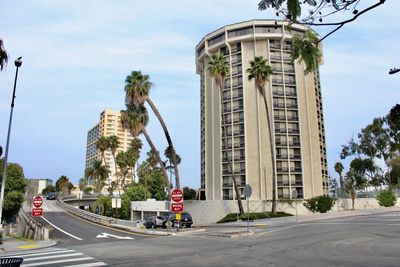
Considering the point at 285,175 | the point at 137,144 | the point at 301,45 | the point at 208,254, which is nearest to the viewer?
the point at 301,45

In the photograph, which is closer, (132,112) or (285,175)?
(132,112)

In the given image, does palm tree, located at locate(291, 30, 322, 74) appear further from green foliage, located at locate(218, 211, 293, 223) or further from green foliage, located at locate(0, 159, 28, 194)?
green foliage, located at locate(0, 159, 28, 194)

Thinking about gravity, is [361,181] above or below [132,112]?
below

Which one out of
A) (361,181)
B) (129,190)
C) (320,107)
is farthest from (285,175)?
(129,190)

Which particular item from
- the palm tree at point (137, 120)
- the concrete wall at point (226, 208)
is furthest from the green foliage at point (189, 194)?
the palm tree at point (137, 120)

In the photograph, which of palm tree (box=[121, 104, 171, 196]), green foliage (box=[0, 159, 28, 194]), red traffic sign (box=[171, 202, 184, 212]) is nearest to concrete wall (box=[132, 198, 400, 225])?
palm tree (box=[121, 104, 171, 196])

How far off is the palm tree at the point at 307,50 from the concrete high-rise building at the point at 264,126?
58166 mm

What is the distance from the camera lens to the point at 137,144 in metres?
88.9

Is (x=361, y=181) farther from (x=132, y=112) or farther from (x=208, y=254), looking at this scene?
(x=208, y=254)

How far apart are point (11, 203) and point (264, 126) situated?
41.3m

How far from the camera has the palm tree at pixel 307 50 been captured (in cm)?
432

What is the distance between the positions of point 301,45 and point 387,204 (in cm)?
5578

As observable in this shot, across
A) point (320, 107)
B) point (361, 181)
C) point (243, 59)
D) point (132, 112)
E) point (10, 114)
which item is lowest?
point (361, 181)

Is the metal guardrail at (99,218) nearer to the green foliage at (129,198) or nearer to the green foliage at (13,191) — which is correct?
the green foliage at (129,198)
